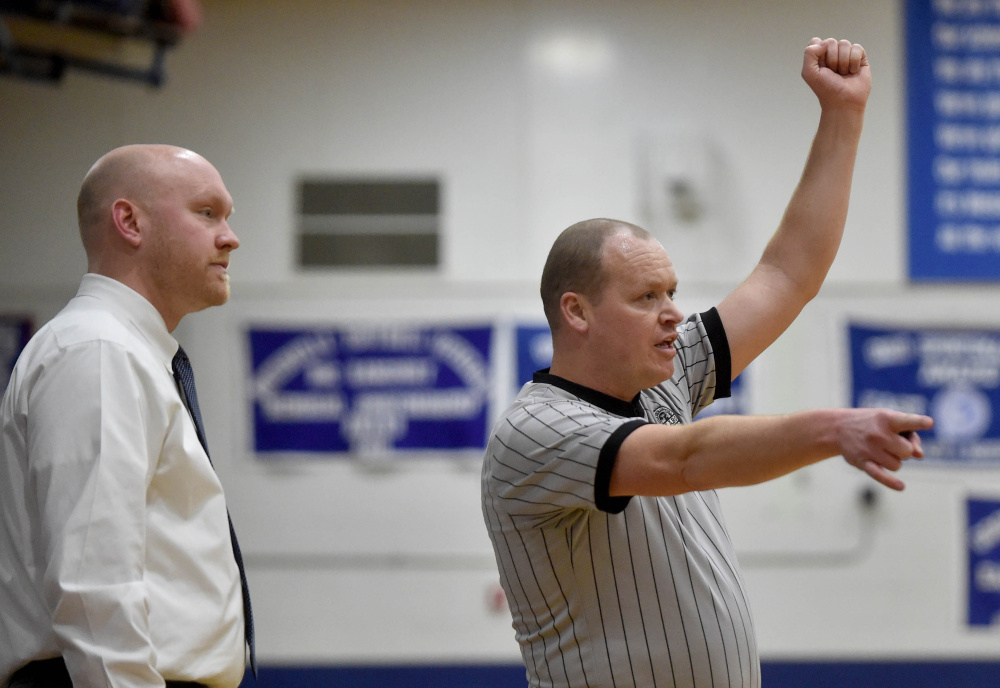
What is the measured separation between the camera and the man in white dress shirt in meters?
1.35

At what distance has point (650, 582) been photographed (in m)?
1.44

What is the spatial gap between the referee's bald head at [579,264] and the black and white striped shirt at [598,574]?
17 cm

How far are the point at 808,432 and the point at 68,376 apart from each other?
1112 mm

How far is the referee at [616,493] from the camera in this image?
1269 mm

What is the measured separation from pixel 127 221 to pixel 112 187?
69 millimetres

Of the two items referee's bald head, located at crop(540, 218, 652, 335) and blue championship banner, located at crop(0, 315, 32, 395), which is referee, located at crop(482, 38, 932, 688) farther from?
blue championship banner, located at crop(0, 315, 32, 395)

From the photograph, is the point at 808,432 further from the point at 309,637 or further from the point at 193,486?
the point at 309,637

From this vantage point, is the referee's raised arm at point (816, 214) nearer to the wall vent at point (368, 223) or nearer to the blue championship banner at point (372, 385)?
the blue championship banner at point (372, 385)

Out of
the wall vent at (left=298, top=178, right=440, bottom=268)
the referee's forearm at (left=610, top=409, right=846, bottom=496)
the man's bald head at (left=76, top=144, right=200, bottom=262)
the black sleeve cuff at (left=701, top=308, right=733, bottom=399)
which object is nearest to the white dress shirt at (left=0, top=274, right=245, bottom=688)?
the man's bald head at (left=76, top=144, right=200, bottom=262)

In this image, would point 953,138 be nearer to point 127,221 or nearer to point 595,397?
point 595,397

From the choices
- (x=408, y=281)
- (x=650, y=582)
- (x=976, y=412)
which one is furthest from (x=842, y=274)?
(x=650, y=582)

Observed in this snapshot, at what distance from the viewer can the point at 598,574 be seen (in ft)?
4.72

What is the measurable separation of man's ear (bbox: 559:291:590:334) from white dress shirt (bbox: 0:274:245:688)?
0.67 meters

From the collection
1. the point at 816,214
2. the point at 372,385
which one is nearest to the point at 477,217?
the point at 372,385
